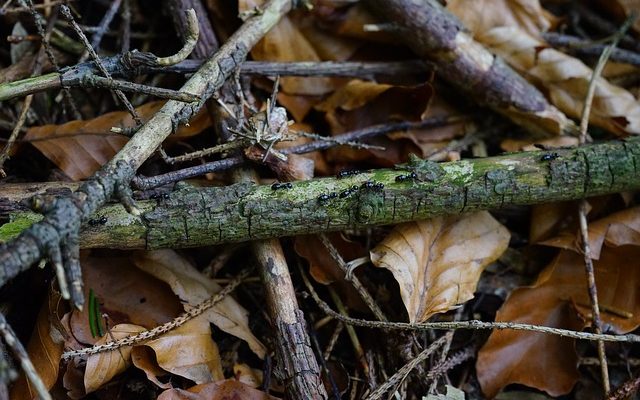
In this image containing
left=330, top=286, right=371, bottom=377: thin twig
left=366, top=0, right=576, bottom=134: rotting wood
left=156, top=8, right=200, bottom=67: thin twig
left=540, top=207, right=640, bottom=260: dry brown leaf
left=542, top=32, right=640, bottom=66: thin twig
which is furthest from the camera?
left=542, top=32, right=640, bottom=66: thin twig

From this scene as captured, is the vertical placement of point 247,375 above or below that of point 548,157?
below

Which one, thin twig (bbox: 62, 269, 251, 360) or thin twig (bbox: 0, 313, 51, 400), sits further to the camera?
thin twig (bbox: 62, 269, 251, 360)

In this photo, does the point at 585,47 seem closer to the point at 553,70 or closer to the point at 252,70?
the point at 553,70

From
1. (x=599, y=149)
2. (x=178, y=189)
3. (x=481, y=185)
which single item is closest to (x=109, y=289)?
(x=178, y=189)

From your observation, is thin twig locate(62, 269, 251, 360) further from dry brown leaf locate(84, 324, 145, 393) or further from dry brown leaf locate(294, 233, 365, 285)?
dry brown leaf locate(294, 233, 365, 285)

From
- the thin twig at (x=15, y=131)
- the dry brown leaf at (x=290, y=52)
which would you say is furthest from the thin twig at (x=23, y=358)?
the dry brown leaf at (x=290, y=52)

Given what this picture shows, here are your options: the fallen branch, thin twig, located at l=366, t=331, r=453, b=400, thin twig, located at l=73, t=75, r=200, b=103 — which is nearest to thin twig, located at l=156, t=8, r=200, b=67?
thin twig, located at l=73, t=75, r=200, b=103

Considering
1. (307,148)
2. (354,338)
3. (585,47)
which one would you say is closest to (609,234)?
(585,47)
